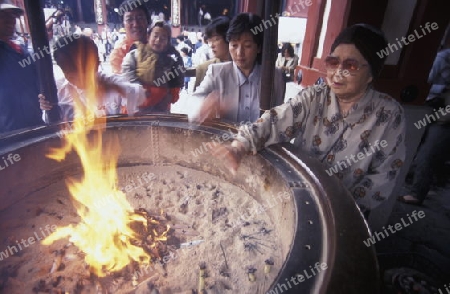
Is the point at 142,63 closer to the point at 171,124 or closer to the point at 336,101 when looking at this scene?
the point at 171,124

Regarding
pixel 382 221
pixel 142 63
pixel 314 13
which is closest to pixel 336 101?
pixel 314 13

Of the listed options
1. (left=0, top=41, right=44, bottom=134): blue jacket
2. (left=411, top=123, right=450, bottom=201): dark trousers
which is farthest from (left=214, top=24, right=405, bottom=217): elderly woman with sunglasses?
(left=411, top=123, right=450, bottom=201): dark trousers

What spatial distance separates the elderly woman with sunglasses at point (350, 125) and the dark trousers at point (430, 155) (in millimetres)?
2466

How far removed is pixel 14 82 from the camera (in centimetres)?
Result: 279

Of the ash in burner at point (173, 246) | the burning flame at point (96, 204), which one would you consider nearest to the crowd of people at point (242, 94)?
the burning flame at point (96, 204)

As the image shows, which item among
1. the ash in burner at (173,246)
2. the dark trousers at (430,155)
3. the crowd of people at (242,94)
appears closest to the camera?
the ash in burner at (173,246)

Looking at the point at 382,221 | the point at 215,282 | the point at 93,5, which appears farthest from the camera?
the point at 93,5

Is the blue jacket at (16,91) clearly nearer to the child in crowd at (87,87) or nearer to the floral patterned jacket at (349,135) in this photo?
the child in crowd at (87,87)

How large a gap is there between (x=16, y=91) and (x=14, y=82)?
0.30 ft

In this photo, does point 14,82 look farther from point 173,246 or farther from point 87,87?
point 173,246

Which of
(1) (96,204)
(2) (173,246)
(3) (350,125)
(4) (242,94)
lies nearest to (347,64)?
(3) (350,125)

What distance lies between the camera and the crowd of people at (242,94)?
176 centimetres

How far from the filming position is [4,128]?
2.78 metres

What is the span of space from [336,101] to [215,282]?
1.42 meters
